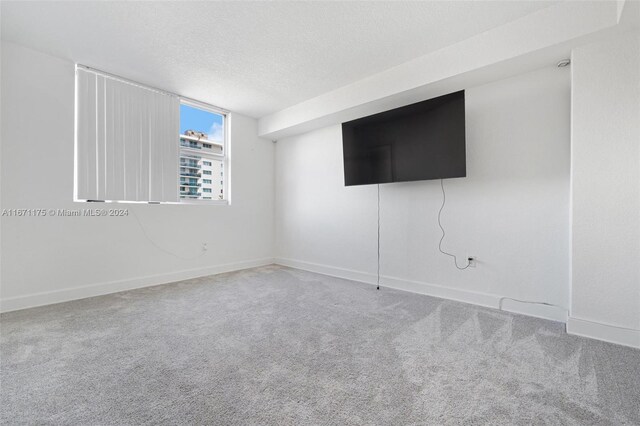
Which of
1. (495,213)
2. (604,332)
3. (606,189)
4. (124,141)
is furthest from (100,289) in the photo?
(606,189)

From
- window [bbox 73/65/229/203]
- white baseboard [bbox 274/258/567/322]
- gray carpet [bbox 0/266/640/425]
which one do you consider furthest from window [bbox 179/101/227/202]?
white baseboard [bbox 274/258/567/322]

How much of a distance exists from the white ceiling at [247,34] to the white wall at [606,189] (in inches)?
28.1

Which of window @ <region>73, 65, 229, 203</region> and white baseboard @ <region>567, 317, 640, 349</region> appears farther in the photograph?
window @ <region>73, 65, 229, 203</region>

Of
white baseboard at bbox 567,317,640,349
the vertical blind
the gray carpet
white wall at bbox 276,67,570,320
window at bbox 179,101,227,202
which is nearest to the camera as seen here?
the gray carpet

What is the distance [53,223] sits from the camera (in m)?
2.98

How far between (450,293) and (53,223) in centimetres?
457

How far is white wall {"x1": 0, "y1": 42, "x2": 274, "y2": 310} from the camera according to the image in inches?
108

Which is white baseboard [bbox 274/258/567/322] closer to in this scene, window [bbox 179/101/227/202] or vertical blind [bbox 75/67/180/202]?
window [bbox 179/101/227/202]

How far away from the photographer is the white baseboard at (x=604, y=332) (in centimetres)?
201

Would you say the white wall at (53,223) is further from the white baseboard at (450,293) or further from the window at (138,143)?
the white baseboard at (450,293)

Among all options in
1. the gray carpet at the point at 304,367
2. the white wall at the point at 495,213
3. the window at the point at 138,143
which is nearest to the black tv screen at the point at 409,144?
the white wall at the point at 495,213

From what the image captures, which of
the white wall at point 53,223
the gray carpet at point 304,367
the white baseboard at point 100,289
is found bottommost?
the gray carpet at point 304,367

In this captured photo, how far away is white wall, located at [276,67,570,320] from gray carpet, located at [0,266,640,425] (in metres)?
0.39

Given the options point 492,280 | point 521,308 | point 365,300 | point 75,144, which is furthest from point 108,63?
point 521,308
